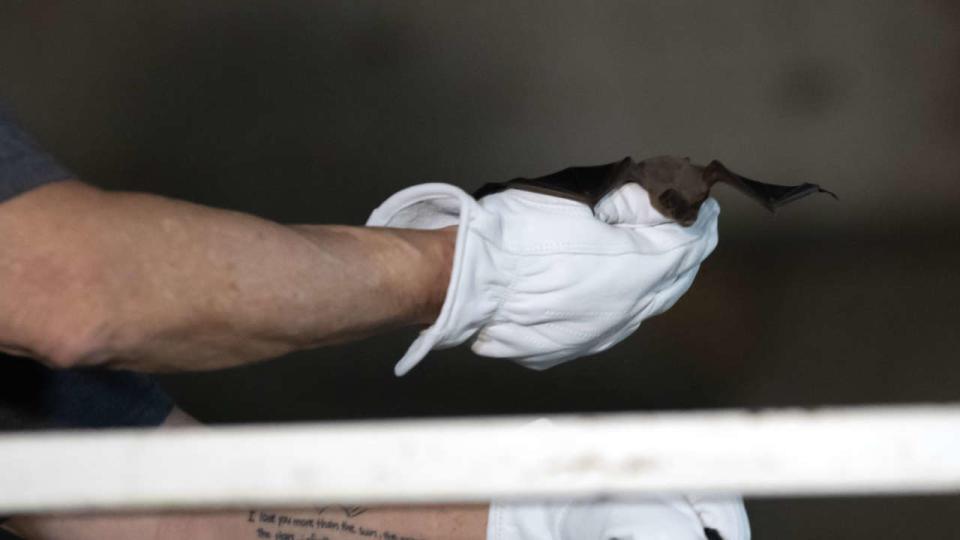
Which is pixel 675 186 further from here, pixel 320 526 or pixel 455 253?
pixel 320 526

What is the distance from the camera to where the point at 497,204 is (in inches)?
26.0

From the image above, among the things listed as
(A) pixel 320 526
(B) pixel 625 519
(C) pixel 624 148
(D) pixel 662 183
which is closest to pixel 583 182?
(D) pixel 662 183

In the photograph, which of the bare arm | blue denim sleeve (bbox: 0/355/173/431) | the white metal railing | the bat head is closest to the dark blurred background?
blue denim sleeve (bbox: 0/355/173/431)

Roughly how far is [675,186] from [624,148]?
76cm

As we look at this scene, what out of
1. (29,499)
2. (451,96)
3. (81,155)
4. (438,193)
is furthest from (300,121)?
(29,499)

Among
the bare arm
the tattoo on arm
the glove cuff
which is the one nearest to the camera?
the bare arm

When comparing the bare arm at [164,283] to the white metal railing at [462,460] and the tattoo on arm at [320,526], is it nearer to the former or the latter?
the white metal railing at [462,460]

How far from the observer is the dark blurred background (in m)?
1.42

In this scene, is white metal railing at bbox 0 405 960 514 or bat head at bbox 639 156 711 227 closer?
white metal railing at bbox 0 405 960 514

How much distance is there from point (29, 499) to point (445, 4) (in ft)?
4.16

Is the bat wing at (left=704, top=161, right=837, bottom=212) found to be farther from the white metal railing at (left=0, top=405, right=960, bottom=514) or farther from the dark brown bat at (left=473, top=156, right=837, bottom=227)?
the white metal railing at (left=0, top=405, right=960, bottom=514)

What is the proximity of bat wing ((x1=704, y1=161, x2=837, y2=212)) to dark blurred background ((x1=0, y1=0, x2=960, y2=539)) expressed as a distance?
2.30 feet

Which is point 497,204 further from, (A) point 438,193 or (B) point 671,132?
(B) point 671,132

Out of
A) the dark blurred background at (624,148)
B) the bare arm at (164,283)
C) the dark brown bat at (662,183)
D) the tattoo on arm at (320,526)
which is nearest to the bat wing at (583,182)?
the dark brown bat at (662,183)
